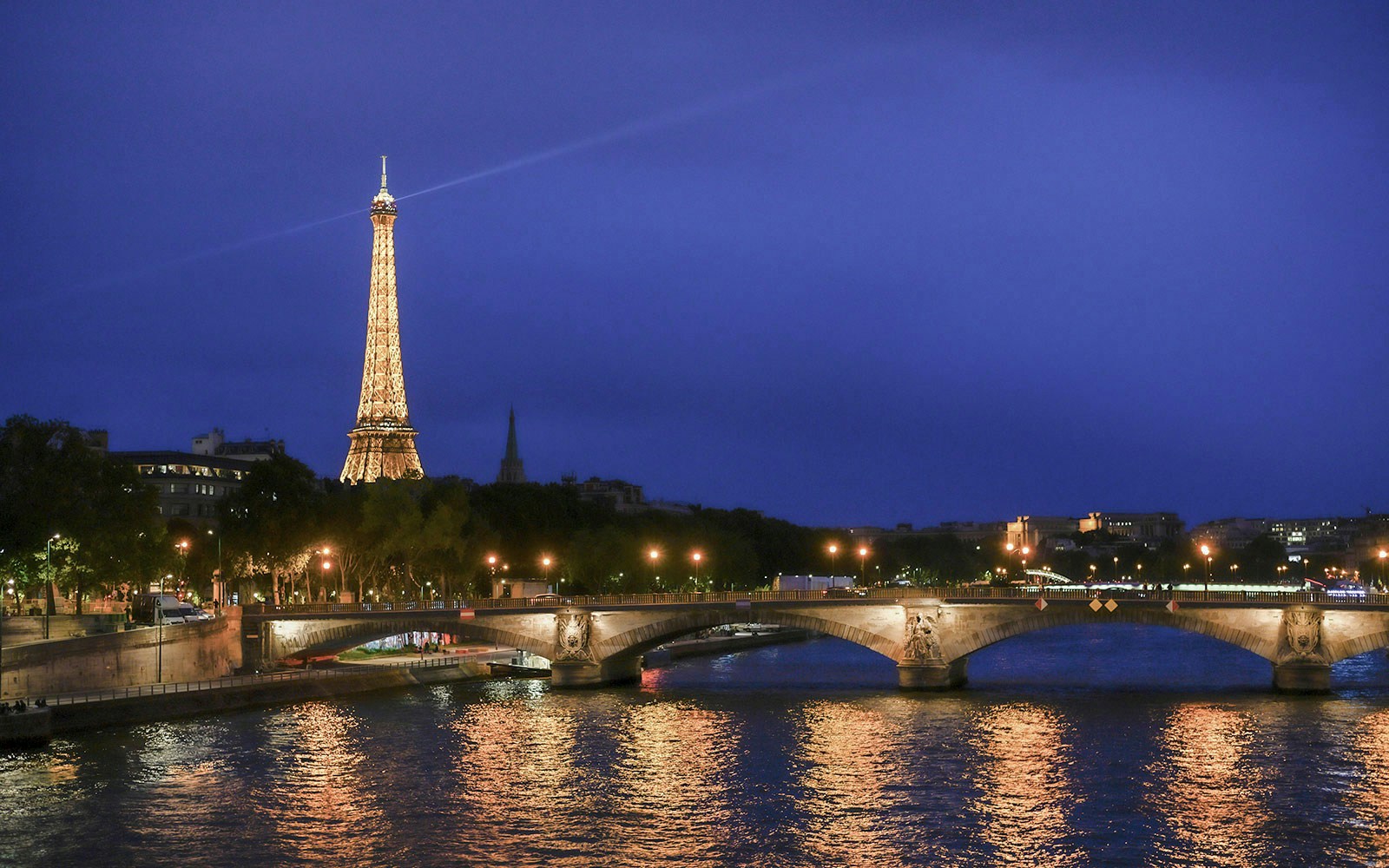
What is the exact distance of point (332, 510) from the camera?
9888 centimetres

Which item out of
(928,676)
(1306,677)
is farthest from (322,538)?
(1306,677)

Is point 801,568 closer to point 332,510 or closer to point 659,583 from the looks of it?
point 659,583

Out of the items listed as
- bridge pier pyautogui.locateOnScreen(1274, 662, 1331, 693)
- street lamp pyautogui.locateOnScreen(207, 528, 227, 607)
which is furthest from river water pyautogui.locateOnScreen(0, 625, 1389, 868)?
street lamp pyautogui.locateOnScreen(207, 528, 227, 607)

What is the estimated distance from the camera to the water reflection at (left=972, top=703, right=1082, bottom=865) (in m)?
38.8

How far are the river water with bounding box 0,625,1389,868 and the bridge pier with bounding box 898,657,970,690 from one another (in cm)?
113

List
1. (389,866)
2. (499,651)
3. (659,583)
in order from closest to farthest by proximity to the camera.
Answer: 1. (389,866)
2. (499,651)
3. (659,583)

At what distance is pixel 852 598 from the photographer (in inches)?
3000

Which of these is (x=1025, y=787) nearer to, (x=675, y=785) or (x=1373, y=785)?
(x=1373, y=785)

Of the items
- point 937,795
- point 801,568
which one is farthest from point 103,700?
point 801,568

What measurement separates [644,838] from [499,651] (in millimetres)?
58096

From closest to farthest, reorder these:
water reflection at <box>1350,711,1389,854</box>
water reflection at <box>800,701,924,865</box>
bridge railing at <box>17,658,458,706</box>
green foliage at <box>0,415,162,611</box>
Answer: water reflection at <box>800,701,924,865</box> → water reflection at <box>1350,711,1389,854</box> → bridge railing at <box>17,658,458,706</box> → green foliage at <box>0,415,162,611</box>

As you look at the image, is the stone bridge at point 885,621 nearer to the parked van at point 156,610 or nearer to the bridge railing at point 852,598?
the bridge railing at point 852,598

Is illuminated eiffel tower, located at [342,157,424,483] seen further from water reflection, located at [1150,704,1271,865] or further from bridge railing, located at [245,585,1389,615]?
water reflection, located at [1150,704,1271,865]

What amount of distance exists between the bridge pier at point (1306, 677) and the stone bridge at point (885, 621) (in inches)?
1.5
